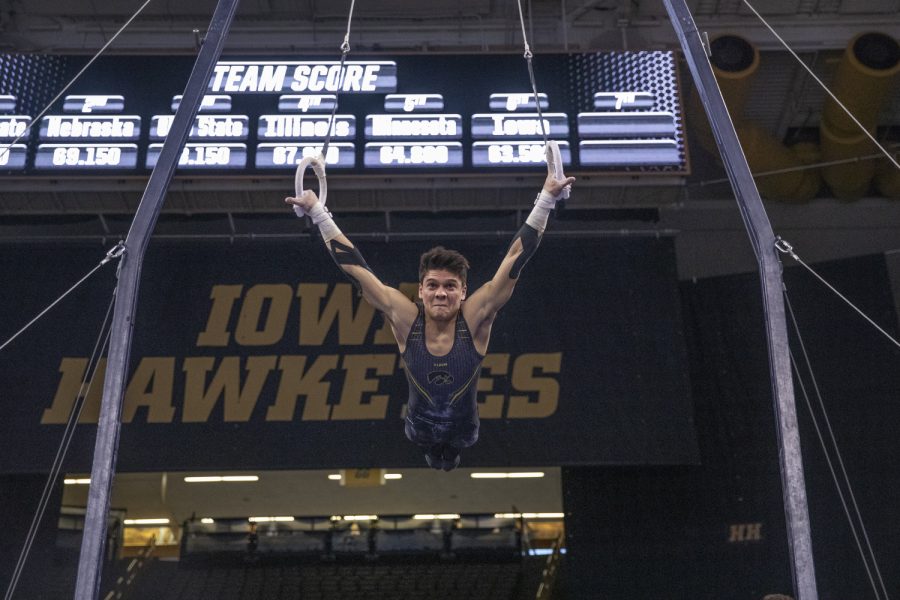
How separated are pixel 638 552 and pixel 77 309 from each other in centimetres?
632

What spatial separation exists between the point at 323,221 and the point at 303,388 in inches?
211

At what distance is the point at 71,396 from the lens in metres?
11.0

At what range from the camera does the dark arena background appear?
423 inches

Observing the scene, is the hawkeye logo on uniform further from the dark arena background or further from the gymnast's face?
the dark arena background

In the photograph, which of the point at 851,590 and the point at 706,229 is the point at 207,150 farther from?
the point at 851,590

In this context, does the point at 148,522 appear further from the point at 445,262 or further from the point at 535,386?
the point at 445,262

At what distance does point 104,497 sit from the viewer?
5.69 meters

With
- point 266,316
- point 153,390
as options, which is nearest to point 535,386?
point 266,316

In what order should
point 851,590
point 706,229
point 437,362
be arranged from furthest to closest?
point 706,229
point 851,590
point 437,362

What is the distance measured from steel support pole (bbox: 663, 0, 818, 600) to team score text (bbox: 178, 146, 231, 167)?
512cm

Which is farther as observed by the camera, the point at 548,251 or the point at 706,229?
the point at 706,229

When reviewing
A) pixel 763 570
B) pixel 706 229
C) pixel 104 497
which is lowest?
pixel 104 497

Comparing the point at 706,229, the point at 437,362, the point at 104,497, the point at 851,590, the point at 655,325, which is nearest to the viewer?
the point at 104,497

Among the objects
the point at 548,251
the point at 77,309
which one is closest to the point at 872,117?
the point at 548,251
